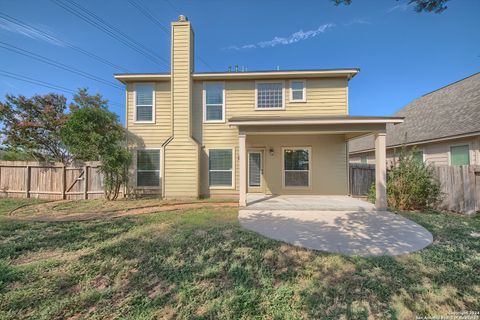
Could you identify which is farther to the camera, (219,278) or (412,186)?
(412,186)

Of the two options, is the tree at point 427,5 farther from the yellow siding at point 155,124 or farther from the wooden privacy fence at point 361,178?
the yellow siding at point 155,124

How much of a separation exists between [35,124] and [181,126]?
1242 cm

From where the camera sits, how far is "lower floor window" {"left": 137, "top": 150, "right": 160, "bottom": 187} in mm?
9812

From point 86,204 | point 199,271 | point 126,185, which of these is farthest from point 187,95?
point 199,271

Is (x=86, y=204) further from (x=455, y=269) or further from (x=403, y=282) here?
(x=455, y=269)

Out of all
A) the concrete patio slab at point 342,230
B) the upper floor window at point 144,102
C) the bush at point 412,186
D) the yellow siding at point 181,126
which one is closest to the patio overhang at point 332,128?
the bush at point 412,186

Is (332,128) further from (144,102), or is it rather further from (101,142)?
(101,142)

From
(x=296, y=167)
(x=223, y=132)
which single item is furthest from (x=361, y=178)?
(x=223, y=132)

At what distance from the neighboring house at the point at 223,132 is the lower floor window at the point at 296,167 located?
0.15 ft

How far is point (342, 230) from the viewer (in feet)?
16.8

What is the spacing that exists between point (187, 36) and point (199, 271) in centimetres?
1002

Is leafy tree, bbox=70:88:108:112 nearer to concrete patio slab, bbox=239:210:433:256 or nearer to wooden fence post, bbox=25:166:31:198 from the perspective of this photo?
wooden fence post, bbox=25:166:31:198

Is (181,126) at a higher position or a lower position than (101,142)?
higher

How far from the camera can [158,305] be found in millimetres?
2475
